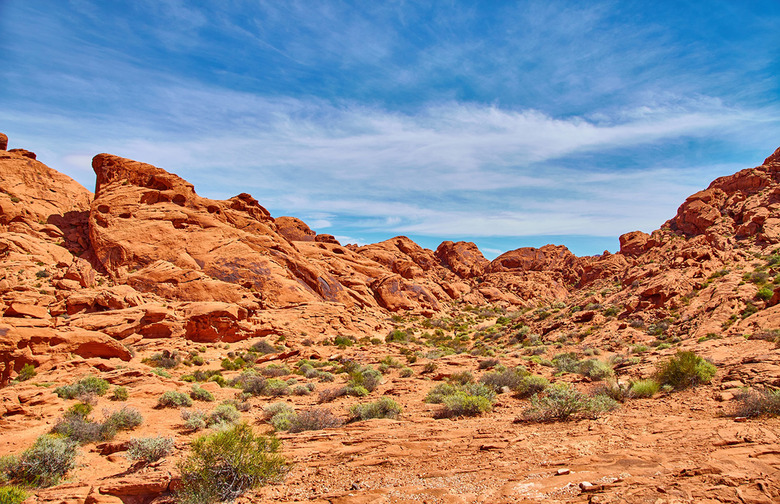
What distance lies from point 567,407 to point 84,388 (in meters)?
13.7

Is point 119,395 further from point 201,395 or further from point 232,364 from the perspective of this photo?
point 232,364

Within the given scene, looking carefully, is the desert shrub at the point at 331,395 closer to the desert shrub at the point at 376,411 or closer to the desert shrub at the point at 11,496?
the desert shrub at the point at 376,411

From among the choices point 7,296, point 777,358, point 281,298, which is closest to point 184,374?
point 7,296

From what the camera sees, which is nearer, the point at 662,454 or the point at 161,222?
the point at 662,454

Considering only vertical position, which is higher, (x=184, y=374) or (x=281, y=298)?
(x=281, y=298)

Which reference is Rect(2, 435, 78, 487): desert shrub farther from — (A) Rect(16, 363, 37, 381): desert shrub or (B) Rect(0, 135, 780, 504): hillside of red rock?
(A) Rect(16, 363, 37, 381): desert shrub

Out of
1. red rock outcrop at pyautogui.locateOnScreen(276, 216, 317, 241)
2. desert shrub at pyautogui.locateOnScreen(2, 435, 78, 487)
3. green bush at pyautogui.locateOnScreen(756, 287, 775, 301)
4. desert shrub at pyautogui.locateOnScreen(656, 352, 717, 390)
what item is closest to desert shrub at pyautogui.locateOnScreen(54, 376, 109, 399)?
desert shrub at pyautogui.locateOnScreen(2, 435, 78, 487)

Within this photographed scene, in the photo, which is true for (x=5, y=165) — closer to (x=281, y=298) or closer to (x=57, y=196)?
(x=57, y=196)

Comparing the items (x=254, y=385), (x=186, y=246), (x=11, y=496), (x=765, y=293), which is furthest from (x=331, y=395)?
(x=186, y=246)

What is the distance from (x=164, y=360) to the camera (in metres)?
18.0

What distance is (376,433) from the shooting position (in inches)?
331

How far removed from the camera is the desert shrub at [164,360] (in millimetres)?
17938

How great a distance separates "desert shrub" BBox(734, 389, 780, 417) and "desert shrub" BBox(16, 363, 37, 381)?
18863 millimetres

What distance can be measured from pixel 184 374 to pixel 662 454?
57.7 feet
